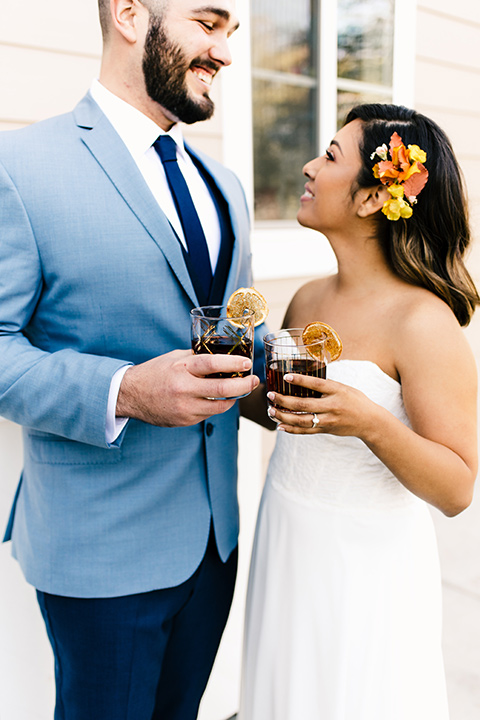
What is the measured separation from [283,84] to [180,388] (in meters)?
3.17

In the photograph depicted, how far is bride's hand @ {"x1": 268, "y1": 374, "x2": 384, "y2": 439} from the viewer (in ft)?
4.53

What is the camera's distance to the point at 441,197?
6.05ft

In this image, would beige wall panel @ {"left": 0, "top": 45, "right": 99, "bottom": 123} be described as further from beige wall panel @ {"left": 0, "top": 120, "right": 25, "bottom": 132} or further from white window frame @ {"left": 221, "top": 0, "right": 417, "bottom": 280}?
white window frame @ {"left": 221, "top": 0, "right": 417, "bottom": 280}

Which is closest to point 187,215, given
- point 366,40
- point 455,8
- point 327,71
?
point 327,71

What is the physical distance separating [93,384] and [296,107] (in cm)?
311

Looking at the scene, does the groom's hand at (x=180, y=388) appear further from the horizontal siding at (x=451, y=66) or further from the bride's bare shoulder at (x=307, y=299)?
the horizontal siding at (x=451, y=66)

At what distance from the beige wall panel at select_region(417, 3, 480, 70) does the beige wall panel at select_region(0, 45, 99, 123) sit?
9.01 ft

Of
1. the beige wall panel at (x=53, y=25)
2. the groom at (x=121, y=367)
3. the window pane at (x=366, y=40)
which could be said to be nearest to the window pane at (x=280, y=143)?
the window pane at (x=366, y=40)

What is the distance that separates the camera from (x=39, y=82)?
2184mm

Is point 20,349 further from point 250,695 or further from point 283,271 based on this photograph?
point 283,271

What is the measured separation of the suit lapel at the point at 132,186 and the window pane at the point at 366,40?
2.88m

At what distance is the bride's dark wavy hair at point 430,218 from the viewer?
1844 mm

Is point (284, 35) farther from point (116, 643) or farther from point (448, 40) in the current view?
point (116, 643)

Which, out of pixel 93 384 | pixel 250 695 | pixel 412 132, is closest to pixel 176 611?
pixel 250 695
